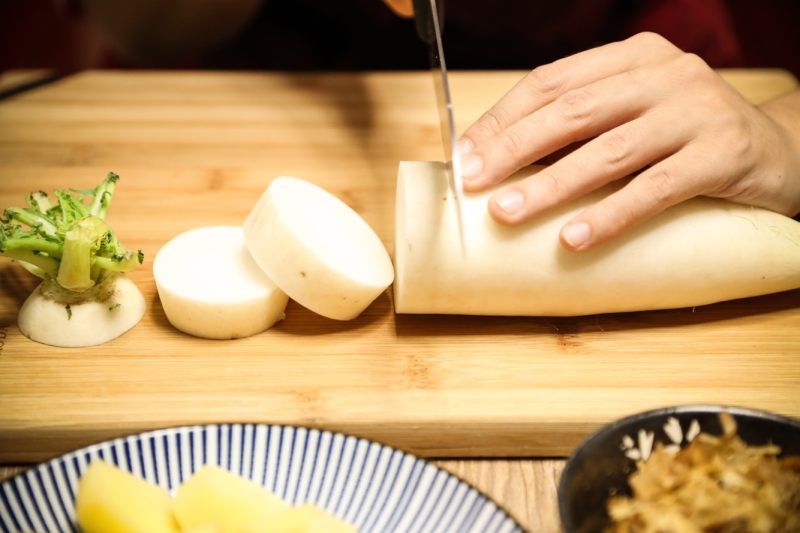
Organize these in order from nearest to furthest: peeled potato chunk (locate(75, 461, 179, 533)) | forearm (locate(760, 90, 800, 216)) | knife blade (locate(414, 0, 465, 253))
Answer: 1. peeled potato chunk (locate(75, 461, 179, 533))
2. knife blade (locate(414, 0, 465, 253))
3. forearm (locate(760, 90, 800, 216))

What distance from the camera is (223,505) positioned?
110 centimetres

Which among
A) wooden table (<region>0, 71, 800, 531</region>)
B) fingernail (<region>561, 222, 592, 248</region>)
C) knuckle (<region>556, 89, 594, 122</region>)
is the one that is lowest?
wooden table (<region>0, 71, 800, 531</region>)

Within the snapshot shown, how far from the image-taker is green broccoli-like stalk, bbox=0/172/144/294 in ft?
4.76

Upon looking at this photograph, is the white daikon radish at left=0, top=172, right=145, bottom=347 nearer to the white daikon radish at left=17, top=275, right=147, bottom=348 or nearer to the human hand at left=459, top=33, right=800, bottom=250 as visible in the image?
the white daikon radish at left=17, top=275, right=147, bottom=348

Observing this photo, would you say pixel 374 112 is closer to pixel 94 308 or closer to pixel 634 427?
pixel 94 308

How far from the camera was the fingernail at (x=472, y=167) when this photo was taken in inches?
60.7

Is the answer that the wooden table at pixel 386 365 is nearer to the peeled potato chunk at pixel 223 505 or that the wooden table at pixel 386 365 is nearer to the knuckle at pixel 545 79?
the peeled potato chunk at pixel 223 505

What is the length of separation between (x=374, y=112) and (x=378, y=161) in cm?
32

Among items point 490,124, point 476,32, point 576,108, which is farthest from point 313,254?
point 476,32

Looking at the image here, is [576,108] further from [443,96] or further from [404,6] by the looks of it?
[404,6]

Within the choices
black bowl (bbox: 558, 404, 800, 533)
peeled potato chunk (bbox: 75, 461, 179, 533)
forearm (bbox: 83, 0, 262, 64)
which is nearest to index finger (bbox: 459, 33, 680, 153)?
black bowl (bbox: 558, 404, 800, 533)

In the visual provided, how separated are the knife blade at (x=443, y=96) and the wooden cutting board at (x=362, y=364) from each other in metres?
0.27

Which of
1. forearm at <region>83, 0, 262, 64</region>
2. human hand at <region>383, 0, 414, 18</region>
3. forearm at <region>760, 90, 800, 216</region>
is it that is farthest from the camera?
forearm at <region>83, 0, 262, 64</region>

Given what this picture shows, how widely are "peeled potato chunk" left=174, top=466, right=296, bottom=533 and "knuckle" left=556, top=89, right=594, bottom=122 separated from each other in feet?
3.21
